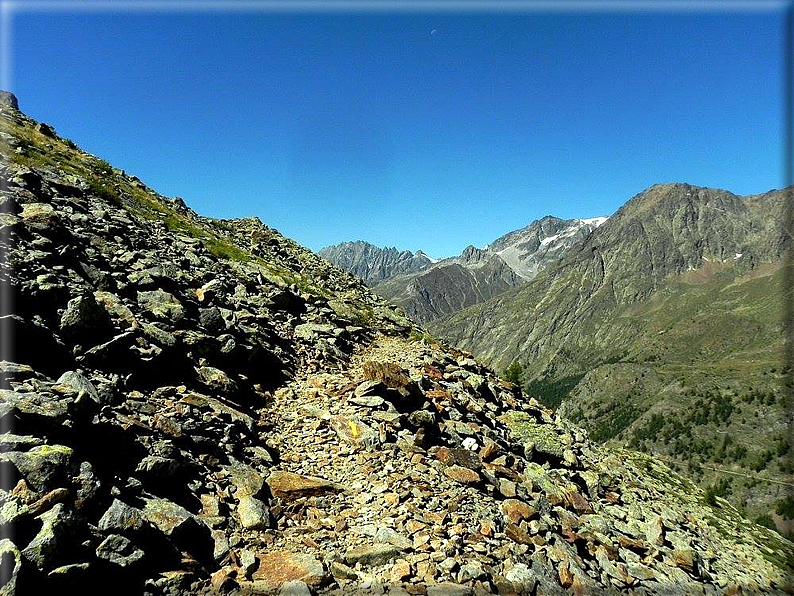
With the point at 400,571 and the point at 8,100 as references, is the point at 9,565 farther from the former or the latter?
the point at 8,100

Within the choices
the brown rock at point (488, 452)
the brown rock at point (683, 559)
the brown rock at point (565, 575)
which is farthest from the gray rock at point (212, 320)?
the brown rock at point (683, 559)

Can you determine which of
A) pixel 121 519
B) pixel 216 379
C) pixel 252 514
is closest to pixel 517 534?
pixel 252 514

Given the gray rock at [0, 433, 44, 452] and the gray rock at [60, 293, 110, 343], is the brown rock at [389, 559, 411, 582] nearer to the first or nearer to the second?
the gray rock at [0, 433, 44, 452]

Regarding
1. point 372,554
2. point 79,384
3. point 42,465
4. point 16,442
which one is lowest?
point 372,554

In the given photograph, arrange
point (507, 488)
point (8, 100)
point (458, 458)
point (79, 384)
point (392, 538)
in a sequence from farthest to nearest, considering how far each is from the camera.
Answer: point (8, 100)
point (458, 458)
point (507, 488)
point (392, 538)
point (79, 384)

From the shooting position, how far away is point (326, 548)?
43.4 ft

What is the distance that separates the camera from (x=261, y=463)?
1686 centimetres

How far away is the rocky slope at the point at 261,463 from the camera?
35.1ft

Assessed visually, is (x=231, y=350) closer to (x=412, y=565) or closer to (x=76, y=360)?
(x=76, y=360)

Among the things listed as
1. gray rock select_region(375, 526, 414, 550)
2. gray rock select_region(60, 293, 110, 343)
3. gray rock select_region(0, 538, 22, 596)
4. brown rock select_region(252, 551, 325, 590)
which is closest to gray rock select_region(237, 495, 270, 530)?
brown rock select_region(252, 551, 325, 590)

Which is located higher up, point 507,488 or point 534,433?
point 534,433

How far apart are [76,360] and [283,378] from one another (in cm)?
1102

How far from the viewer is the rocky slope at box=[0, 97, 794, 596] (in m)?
10.7

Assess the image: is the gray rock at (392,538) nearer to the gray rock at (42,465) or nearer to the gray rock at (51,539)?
the gray rock at (51,539)
